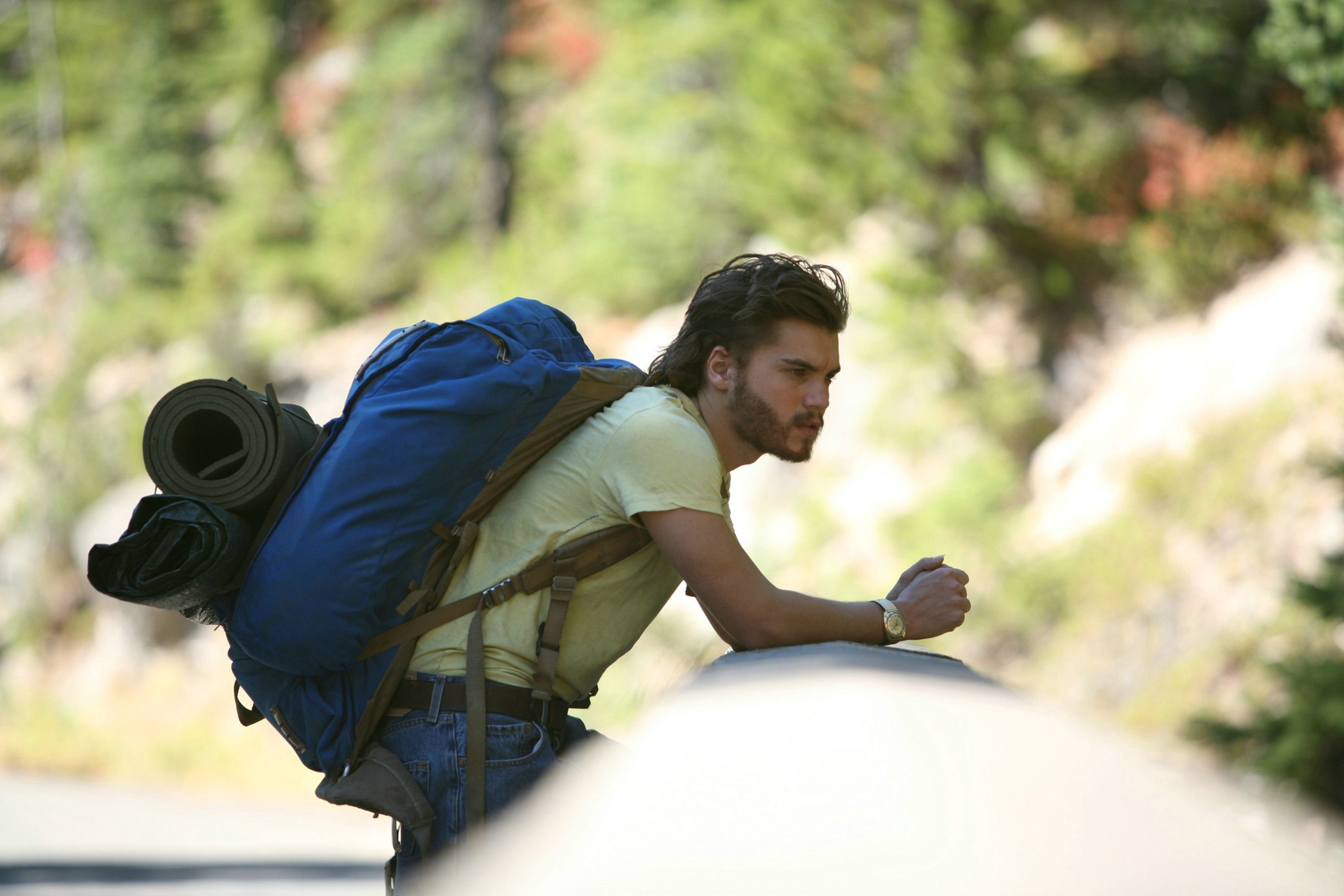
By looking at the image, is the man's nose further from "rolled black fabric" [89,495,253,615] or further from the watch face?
"rolled black fabric" [89,495,253,615]

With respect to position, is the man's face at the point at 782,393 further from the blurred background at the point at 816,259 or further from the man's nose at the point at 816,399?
the blurred background at the point at 816,259

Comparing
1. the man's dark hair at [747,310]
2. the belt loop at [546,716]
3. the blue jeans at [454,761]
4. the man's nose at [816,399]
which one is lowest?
the blue jeans at [454,761]

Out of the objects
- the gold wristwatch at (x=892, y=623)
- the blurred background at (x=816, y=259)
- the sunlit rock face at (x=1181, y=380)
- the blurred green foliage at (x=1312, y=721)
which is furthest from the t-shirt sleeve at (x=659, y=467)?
the sunlit rock face at (x=1181, y=380)

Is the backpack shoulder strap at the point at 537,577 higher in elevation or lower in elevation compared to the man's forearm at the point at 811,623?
higher

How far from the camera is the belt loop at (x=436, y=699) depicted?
2164 mm

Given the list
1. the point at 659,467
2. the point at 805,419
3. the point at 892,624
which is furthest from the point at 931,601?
the point at 659,467

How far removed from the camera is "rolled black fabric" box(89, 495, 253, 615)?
6.65ft

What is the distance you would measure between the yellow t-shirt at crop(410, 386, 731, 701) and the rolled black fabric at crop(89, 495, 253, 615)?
0.38 meters

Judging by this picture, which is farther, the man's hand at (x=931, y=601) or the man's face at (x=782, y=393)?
the man's face at (x=782, y=393)

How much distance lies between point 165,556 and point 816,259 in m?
10.6

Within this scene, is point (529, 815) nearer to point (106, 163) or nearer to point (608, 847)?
point (608, 847)

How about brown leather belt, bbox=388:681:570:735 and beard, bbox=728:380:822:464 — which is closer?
brown leather belt, bbox=388:681:570:735

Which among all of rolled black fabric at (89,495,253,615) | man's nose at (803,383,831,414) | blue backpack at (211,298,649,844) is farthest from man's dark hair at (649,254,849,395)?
rolled black fabric at (89,495,253,615)

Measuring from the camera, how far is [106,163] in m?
17.2
